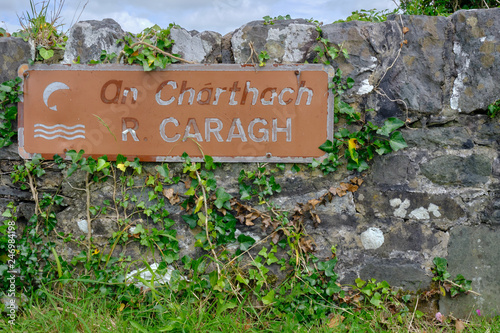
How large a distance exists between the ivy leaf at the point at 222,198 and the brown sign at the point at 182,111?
0.21 m

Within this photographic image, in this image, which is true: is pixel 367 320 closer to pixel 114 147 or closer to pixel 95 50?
pixel 114 147

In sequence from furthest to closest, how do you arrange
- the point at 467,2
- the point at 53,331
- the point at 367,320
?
the point at 467,2, the point at 367,320, the point at 53,331

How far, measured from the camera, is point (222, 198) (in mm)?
2326


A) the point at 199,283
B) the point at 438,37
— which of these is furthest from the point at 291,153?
the point at 438,37

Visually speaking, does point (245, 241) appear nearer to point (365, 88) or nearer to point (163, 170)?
point (163, 170)

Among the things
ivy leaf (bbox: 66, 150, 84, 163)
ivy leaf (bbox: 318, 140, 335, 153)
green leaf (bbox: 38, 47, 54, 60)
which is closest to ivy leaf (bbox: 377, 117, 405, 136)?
ivy leaf (bbox: 318, 140, 335, 153)

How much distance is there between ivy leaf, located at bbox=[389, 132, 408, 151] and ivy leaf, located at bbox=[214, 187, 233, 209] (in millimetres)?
979

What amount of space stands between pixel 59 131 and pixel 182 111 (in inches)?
29.2

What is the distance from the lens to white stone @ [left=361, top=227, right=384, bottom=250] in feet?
7.73

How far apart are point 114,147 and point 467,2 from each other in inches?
186

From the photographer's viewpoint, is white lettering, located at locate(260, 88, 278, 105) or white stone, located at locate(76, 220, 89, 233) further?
white stone, located at locate(76, 220, 89, 233)

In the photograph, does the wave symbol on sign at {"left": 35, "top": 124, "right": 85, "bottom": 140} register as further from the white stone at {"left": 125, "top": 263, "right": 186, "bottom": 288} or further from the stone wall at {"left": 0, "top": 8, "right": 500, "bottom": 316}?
the white stone at {"left": 125, "top": 263, "right": 186, "bottom": 288}

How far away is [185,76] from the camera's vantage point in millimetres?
2328

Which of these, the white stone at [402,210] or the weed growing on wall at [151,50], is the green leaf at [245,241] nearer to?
the white stone at [402,210]
